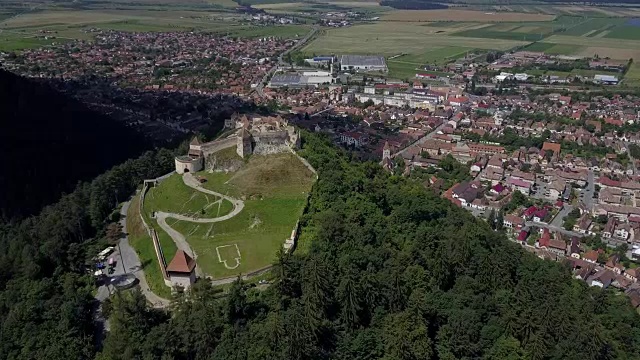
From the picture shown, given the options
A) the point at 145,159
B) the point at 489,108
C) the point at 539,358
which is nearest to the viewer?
the point at 539,358

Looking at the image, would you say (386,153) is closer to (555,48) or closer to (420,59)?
(420,59)

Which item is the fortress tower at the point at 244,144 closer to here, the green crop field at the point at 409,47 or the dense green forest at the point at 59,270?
the dense green forest at the point at 59,270

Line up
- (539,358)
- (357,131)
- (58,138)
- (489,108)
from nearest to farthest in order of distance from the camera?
(539,358)
(58,138)
(357,131)
(489,108)

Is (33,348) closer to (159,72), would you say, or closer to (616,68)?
(159,72)

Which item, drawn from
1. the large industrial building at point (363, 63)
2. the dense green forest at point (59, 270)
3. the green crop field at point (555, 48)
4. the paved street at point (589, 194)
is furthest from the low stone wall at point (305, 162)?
the green crop field at point (555, 48)

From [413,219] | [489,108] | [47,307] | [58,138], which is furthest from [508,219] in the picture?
[58,138]

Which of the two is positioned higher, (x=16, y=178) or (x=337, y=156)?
(x=337, y=156)
